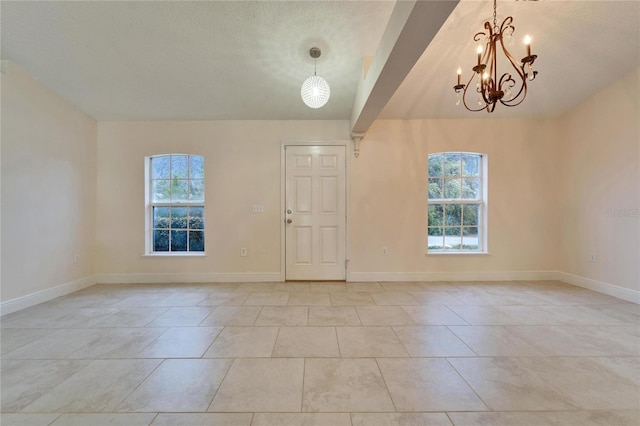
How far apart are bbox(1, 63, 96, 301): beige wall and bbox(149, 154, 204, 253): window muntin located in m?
0.81

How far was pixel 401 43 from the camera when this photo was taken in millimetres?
1755

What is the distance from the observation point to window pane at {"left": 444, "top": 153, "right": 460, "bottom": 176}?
13.5ft

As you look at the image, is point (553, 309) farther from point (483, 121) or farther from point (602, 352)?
point (483, 121)

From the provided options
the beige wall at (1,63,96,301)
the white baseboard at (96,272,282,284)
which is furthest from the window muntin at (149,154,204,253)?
the beige wall at (1,63,96,301)

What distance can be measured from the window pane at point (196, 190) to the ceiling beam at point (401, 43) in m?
2.70

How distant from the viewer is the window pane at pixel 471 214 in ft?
13.5

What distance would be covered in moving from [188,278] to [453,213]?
416 centimetres

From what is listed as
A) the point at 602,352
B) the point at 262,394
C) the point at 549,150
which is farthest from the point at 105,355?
the point at 549,150

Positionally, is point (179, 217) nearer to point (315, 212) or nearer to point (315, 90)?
point (315, 212)

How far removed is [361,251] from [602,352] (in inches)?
100

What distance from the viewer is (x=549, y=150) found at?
3.98 metres

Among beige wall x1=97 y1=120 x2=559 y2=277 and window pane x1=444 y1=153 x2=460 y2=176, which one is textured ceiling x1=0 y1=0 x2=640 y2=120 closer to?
beige wall x1=97 y1=120 x2=559 y2=277

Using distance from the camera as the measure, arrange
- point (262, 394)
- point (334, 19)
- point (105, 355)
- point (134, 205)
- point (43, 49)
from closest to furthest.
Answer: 1. point (262, 394)
2. point (105, 355)
3. point (334, 19)
4. point (43, 49)
5. point (134, 205)

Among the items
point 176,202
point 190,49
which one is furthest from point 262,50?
point 176,202
